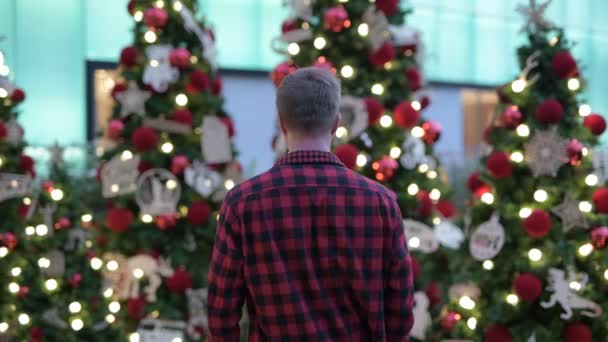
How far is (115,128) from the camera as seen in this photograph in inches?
188

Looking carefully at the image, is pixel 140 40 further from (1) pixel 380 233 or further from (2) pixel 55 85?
(1) pixel 380 233

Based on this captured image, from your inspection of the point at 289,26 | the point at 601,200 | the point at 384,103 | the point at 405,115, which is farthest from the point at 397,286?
the point at 289,26

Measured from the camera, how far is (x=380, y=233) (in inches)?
73.5

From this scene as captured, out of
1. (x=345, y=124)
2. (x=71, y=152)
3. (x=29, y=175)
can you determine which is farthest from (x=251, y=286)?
(x=71, y=152)

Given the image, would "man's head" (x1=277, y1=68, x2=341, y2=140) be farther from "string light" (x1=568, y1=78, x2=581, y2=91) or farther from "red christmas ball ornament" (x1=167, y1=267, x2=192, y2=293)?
"red christmas ball ornament" (x1=167, y1=267, x2=192, y2=293)

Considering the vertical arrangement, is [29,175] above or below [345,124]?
below

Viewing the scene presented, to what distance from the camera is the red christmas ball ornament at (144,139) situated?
184 inches

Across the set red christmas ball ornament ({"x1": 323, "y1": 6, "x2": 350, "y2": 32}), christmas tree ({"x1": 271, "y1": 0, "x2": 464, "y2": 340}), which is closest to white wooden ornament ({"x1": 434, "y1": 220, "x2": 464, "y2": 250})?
christmas tree ({"x1": 271, "y1": 0, "x2": 464, "y2": 340})

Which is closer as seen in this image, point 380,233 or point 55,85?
point 380,233

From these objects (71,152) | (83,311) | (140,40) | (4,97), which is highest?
(140,40)

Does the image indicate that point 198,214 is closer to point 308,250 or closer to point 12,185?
point 12,185

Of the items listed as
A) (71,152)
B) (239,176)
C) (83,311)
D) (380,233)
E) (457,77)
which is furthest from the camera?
(457,77)

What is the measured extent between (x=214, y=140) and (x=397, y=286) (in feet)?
9.82

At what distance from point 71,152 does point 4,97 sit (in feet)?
7.59
